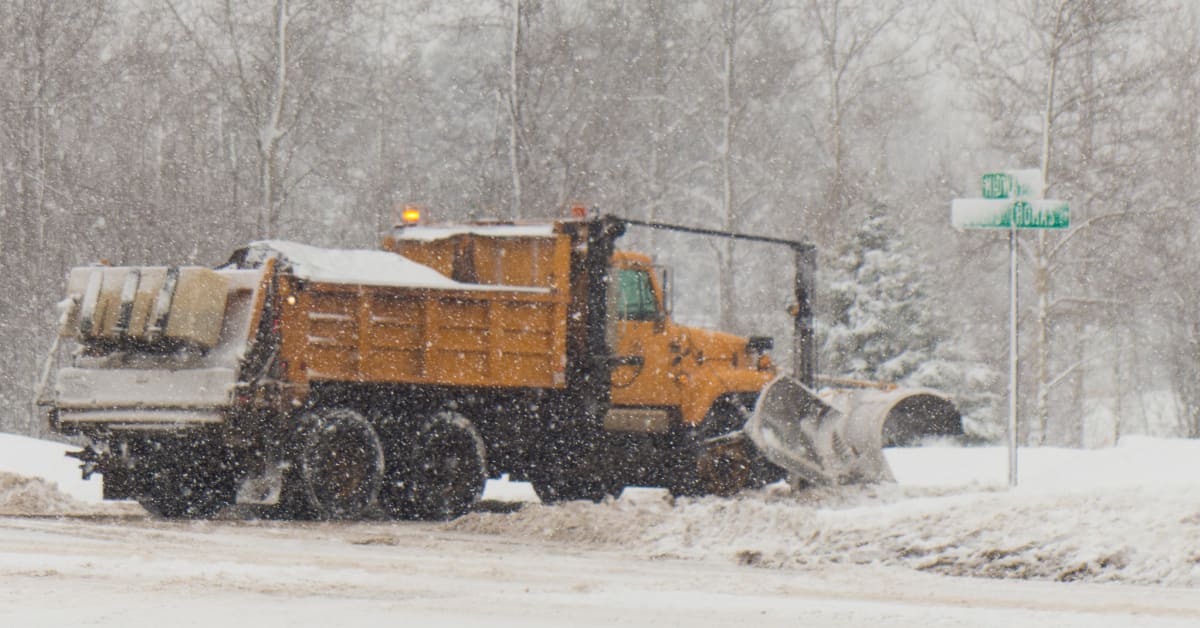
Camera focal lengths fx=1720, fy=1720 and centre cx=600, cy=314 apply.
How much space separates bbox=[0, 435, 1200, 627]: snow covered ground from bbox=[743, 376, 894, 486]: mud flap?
190 centimetres

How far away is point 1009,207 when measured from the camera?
1508cm

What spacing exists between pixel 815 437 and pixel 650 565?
5.83 m

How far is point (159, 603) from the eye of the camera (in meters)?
8.25

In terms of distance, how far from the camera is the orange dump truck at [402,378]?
13539 mm

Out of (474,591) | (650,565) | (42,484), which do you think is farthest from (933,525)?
(42,484)

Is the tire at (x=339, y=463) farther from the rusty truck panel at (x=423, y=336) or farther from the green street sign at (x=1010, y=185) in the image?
the green street sign at (x=1010, y=185)

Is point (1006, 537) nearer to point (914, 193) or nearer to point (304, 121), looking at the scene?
point (304, 121)

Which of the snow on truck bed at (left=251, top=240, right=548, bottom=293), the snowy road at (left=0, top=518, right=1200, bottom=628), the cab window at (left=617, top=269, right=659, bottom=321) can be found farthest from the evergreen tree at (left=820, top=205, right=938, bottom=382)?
the snowy road at (left=0, top=518, right=1200, bottom=628)

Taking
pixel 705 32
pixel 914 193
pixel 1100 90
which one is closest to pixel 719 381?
pixel 1100 90

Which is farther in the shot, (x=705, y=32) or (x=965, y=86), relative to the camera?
(x=705, y=32)

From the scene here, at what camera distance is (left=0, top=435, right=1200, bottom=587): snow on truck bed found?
1017cm

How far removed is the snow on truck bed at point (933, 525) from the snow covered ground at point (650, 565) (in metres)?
0.02

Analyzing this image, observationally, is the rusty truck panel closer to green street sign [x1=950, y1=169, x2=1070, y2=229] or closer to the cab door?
the cab door

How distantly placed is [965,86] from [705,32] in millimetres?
5750
